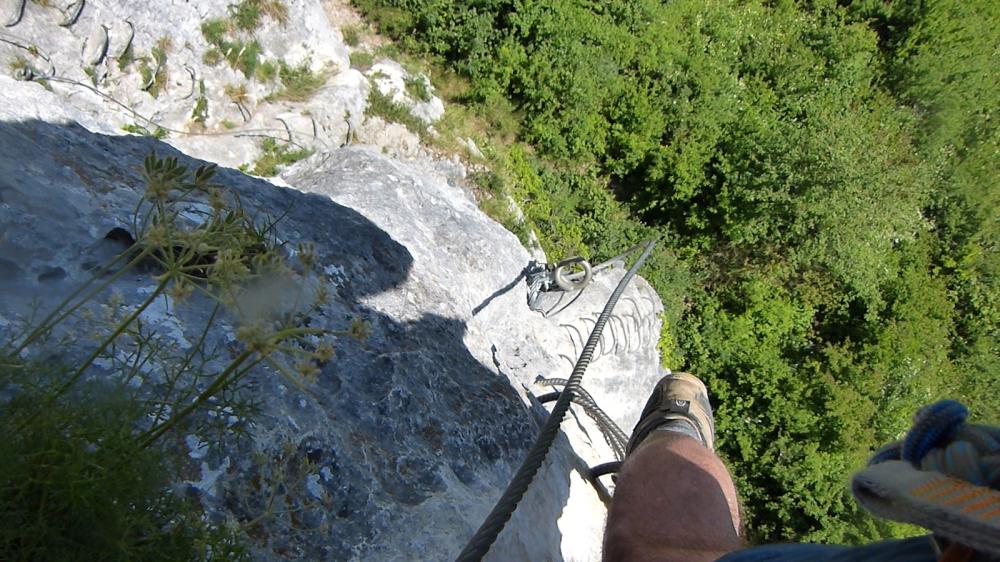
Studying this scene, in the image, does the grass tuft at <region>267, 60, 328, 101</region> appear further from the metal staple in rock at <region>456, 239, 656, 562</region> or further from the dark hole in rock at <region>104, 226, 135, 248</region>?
the metal staple in rock at <region>456, 239, 656, 562</region>

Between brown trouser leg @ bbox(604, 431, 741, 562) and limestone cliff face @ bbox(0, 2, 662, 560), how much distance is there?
24.9 inches

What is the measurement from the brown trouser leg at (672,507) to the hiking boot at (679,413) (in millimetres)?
187

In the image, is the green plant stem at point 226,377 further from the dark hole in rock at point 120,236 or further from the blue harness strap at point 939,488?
the dark hole in rock at point 120,236

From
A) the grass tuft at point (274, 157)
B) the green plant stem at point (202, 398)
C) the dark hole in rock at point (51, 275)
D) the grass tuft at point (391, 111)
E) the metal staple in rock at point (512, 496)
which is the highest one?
the green plant stem at point (202, 398)

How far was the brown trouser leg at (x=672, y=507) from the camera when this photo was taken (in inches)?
81.0

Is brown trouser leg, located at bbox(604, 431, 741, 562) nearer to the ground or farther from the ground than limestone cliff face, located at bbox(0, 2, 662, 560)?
farther from the ground

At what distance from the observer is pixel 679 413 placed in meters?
2.93

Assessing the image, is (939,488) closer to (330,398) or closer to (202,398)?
(202,398)

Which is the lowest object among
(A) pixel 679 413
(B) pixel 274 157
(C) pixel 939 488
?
(B) pixel 274 157

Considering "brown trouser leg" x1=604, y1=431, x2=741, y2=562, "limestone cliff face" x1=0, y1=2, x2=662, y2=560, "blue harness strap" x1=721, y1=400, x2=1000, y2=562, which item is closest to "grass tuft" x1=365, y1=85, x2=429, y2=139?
"limestone cliff face" x1=0, y1=2, x2=662, y2=560

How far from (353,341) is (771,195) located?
6513 mm

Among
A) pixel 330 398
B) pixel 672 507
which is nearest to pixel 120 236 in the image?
pixel 330 398

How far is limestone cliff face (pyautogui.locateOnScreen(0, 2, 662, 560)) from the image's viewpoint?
7.10 ft

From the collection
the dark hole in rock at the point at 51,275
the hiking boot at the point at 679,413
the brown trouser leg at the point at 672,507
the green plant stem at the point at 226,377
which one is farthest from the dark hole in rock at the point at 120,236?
the hiking boot at the point at 679,413
